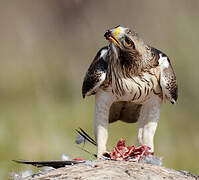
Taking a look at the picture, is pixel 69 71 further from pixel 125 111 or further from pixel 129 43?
pixel 129 43

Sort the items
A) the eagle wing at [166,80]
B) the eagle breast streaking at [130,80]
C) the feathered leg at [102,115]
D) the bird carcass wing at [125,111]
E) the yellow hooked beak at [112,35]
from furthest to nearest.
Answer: the bird carcass wing at [125,111]
the feathered leg at [102,115]
the eagle wing at [166,80]
the eagle breast streaking at [130,80]
the yellow hooked beak at [112,35]

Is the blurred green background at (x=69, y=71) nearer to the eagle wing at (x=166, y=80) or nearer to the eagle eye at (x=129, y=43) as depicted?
the eagle wing at (x=166, y=80)

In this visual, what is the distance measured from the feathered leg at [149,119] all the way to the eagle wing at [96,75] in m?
0.42

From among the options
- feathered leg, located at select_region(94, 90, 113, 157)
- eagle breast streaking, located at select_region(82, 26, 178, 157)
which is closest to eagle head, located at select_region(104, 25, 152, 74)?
eagle breast streaking, located at select_region(82, 26, 178, 157)

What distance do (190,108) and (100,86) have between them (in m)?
3.67

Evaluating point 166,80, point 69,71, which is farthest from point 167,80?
point 69,71

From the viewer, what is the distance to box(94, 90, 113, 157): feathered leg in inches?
171

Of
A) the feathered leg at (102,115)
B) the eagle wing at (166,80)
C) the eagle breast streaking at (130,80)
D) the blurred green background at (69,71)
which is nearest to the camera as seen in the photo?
the eagle breast streaking at (130,80)

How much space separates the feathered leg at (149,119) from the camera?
14.4 feet

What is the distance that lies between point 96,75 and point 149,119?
546 millimetres

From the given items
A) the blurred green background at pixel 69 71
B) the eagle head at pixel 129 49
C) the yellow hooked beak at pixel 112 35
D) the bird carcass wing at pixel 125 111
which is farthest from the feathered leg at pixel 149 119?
the blurred green background at pixel 69 71

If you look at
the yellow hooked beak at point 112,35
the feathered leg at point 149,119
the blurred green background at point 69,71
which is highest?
the blurred green background at point 69,71

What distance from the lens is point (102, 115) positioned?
4395mm

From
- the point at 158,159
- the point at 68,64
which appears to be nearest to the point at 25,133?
the point at 68,64
